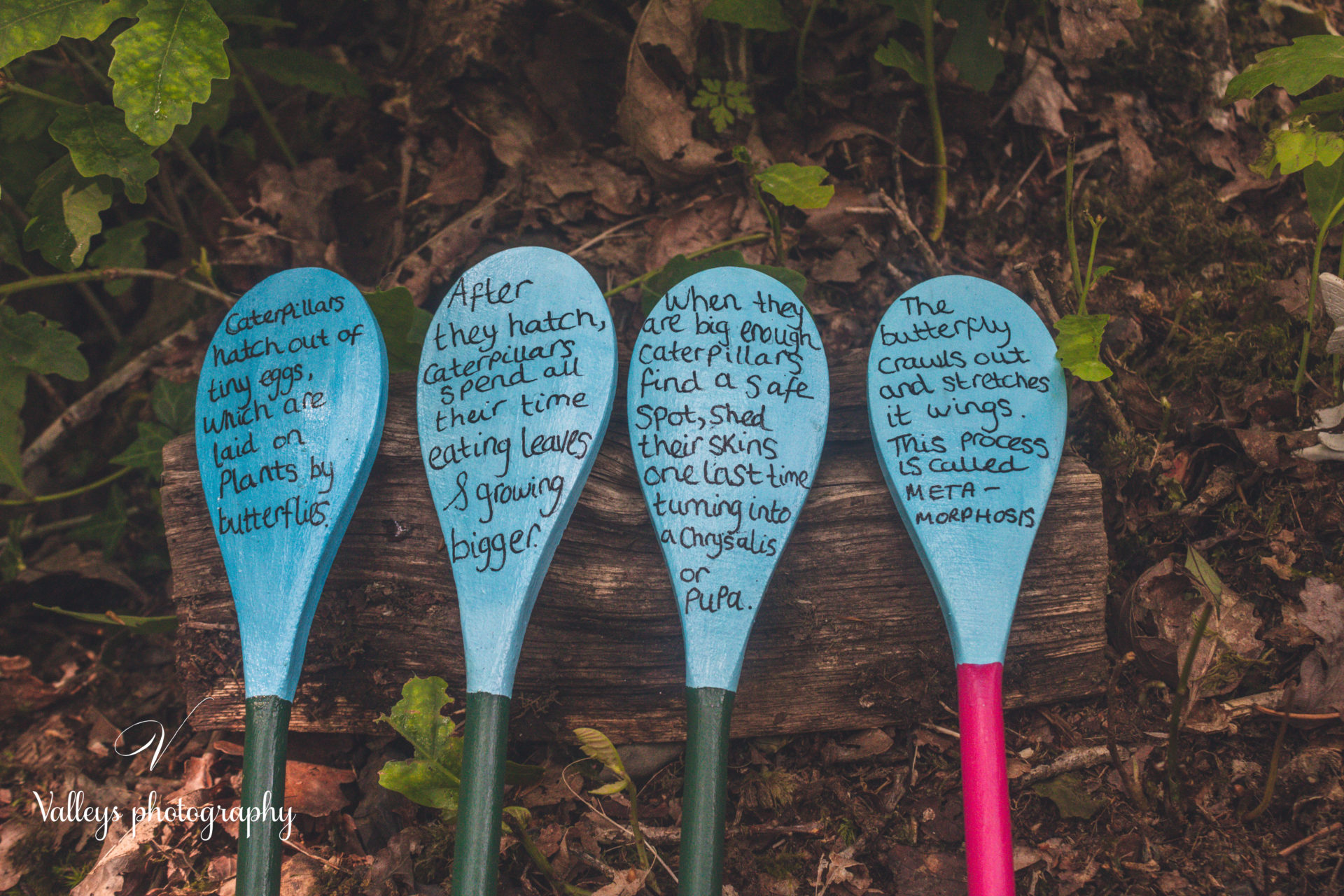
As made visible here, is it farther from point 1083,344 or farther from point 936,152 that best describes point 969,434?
point 936,152

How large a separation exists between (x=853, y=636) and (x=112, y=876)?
129 centimetres

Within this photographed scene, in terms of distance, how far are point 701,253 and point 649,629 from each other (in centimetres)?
76

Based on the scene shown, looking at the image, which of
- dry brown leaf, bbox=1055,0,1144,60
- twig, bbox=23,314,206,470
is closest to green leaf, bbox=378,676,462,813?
twig, bbox=23,314,206,470

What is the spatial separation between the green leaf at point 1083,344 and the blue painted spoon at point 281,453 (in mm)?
1193

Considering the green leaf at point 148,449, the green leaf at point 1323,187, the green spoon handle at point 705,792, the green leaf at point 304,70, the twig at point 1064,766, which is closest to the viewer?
the green spoon handle at point 705,792

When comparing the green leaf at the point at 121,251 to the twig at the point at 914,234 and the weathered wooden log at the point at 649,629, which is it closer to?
the weathered wooden log at the point at 649,629

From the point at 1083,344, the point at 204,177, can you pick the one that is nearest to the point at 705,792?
the point at 1083,344

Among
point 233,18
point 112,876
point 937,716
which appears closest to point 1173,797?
point 937,716

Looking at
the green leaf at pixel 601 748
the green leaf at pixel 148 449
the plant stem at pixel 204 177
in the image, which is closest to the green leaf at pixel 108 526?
the green leaf at pixel 148 449

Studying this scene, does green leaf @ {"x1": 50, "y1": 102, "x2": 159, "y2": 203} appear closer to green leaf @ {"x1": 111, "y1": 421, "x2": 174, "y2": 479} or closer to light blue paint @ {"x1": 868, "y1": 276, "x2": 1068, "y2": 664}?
green leaf @ {"x1": 111, "y1": 421, "x2": 174, "y2": 479}

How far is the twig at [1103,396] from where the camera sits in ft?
4.74

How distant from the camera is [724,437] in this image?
133 centimetres

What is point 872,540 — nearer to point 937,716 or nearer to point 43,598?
point 937,716

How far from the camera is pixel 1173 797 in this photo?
122 cm
